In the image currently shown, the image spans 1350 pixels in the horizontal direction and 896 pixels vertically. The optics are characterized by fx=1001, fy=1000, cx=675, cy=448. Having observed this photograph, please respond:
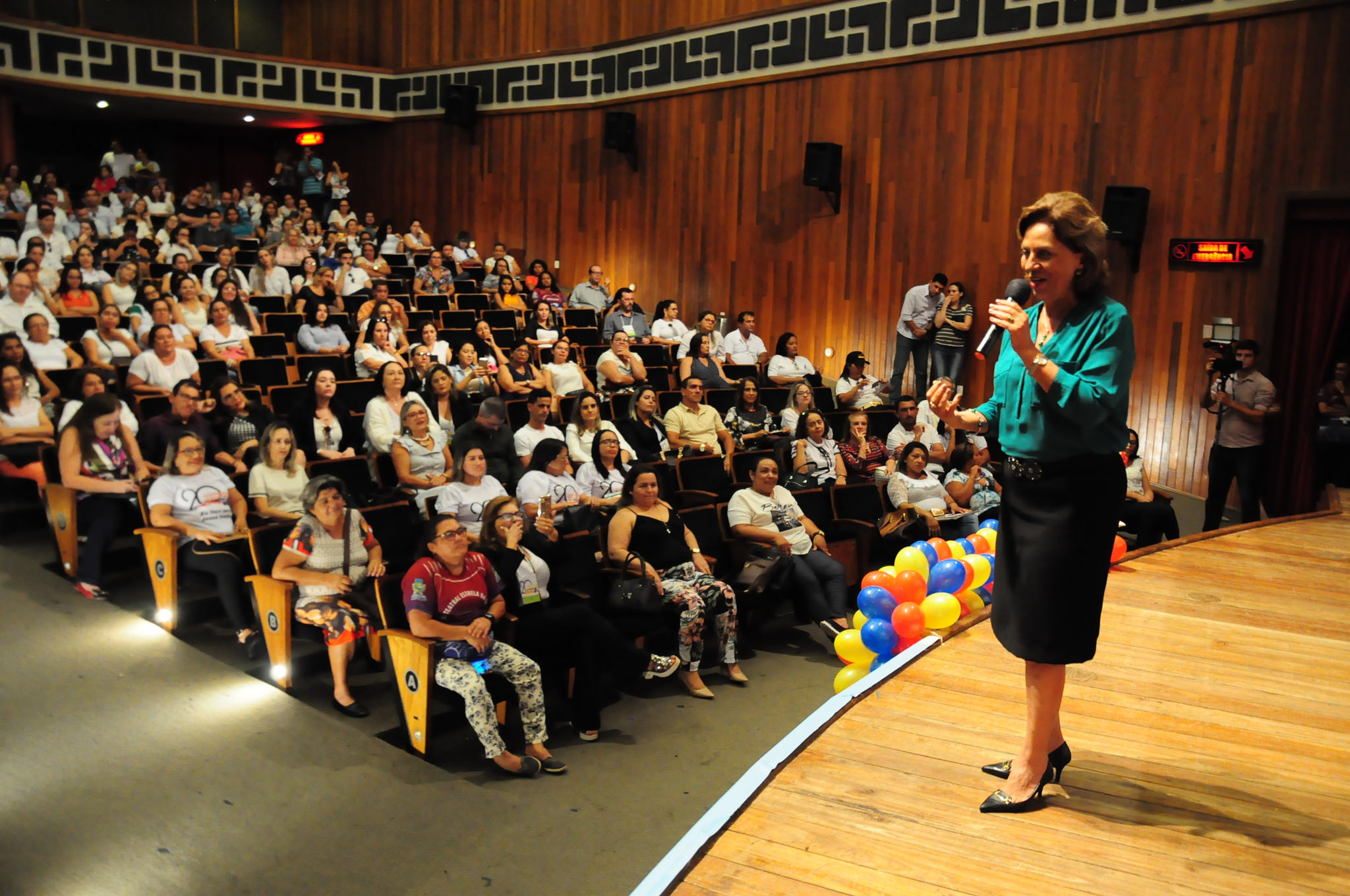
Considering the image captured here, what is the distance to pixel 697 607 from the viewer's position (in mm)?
3875

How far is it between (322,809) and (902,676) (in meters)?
1.68

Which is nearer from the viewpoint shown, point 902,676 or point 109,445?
point 902,676

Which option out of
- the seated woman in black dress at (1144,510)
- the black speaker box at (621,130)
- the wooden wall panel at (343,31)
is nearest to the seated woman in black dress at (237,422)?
the seated woman in black dress at (1144,510)

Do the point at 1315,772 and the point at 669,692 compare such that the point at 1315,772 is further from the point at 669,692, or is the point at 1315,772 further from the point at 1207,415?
the point at 1207,415

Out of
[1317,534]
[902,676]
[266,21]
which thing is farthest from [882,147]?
[266,21]

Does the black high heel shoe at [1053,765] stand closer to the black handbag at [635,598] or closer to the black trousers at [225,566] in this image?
the black handbag at [635,598]

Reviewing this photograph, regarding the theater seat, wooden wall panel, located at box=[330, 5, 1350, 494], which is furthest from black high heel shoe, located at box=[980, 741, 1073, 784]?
wooden wall panel, located at box=[330, 5, 1350, 494]

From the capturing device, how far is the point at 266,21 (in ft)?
41.2

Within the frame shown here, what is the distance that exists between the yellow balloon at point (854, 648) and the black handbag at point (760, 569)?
72 centimetres

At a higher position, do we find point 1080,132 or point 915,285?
point 1080,132

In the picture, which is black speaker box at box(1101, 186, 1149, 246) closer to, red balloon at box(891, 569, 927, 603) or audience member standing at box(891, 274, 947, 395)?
audience member standing at box(891, 274, 947, 395)

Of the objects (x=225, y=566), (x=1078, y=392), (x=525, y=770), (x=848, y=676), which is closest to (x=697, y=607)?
(x=848, y=676)

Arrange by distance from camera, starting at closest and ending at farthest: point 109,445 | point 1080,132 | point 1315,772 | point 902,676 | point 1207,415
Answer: point 1315,772
point 902,676
point 109,445
point 1207,415
point 1080,132

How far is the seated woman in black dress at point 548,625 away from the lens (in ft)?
11.4
